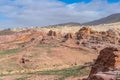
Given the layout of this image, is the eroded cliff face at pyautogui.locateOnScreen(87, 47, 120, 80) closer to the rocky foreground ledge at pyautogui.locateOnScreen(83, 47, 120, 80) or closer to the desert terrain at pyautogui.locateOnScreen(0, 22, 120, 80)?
→ the rocky foreground ledge at pyautogui.locateOnScreen(83, 47, 120, 80)

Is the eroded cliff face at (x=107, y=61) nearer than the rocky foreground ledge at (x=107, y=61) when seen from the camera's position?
No

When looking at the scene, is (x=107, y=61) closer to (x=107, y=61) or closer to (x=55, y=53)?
(x=107, y=61)

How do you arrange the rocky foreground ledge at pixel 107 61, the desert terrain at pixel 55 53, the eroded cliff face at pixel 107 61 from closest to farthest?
the rocky foreground ledge at pixel 107 61 → the eroded cliff face at pixel 107 61 → the desert terrain at pixel 55 53

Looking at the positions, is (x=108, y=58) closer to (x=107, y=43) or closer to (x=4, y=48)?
(x=107, y=43)

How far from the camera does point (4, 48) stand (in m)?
59.9

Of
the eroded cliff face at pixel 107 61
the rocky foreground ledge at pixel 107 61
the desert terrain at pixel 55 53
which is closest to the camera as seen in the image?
the rocky foreground ledge at pixel 107 61

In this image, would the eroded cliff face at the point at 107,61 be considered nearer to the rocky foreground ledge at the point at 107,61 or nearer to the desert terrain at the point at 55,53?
the rocky foreground ledge at the point at 107,61

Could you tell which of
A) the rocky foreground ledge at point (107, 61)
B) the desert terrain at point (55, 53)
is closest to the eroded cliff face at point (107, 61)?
the rocky foreground ledge at point (107, 61)

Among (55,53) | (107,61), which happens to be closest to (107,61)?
(107,61)

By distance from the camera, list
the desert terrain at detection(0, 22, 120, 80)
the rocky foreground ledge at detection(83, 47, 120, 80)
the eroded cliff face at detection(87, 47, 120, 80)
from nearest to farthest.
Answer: the rocky foreground ledge at detection(83, 47, 120, 80), the eroded cliff face at detection(87, 47, 120, 80), the desert terrain at detection(0, 22, 120, 80)

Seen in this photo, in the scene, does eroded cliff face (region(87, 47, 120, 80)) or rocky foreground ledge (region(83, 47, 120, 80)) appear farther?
eroded cliff face (region(87, 47, 120, 80))

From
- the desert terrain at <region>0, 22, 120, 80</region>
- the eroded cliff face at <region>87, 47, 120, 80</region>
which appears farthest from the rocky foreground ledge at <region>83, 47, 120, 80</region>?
the desert terrain at <region>0, 22, 120, 80</region>

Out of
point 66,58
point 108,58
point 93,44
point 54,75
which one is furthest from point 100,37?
point 108,58

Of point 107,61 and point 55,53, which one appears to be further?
point 55,53
